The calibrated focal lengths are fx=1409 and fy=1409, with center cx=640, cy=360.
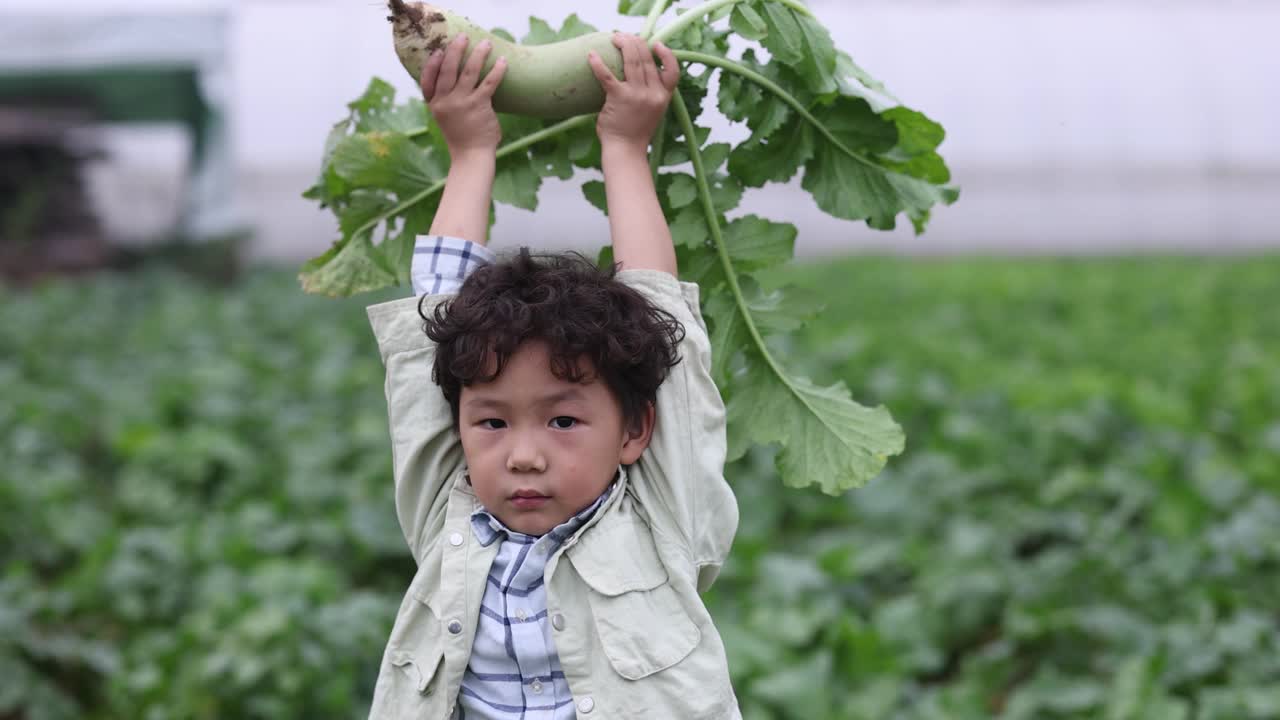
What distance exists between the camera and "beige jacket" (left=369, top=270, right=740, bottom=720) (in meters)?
1.58

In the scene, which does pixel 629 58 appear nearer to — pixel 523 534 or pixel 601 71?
pixel 601 71

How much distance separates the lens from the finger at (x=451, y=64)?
5.44 feet

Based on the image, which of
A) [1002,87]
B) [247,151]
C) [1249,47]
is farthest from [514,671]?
[1249,47]

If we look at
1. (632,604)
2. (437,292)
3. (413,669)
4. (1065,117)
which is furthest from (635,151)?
(1065,117)

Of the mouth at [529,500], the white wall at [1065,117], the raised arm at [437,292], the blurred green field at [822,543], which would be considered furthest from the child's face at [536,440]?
the white wall at [1065,117]

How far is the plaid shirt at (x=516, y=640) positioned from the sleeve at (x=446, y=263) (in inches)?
11.3

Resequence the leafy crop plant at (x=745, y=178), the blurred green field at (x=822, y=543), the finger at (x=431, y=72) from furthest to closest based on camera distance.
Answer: the blurred green field at (x=822, y=543), the leafy crop plant at (x=745, y=178), the finger at (x=431, y=72)

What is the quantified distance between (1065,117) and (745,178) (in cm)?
1448

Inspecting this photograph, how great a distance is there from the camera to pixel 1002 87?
1550cm

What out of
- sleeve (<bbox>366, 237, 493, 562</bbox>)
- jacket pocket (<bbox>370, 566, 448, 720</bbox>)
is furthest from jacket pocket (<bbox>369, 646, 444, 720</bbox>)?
sleeve (<bbox>366, 237, 493, 562</bbox>)

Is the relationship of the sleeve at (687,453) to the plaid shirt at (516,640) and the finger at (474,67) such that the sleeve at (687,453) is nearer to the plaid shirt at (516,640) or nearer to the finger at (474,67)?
the plaid shirt at (516,640)

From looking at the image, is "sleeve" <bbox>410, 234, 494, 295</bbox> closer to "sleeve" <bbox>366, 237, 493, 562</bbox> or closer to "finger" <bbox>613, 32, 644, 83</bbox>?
"sleeve" <bbox>366, 237, 493, 562</bbox>

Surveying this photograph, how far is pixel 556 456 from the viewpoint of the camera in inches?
62.2

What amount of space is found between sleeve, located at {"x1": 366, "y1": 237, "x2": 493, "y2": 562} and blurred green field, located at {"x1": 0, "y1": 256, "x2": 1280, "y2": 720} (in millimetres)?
588
